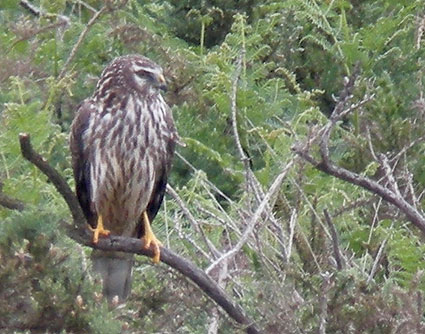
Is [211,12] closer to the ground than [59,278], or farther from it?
closer to the ground

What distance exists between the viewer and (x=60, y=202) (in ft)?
26.5

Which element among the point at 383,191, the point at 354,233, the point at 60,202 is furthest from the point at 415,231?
the point at 383,191

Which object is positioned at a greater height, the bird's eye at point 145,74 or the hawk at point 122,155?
the bird's eye at point 145,74

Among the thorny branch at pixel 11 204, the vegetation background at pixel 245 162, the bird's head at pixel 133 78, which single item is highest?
the thorny branch at pixel 11 204

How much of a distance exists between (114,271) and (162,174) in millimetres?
488

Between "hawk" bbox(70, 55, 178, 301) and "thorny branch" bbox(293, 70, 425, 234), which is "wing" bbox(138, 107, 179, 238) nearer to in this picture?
"hawk" bbox(70, 55, 178, 301)

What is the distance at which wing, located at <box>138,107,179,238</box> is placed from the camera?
7.59m

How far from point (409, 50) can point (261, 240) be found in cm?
407

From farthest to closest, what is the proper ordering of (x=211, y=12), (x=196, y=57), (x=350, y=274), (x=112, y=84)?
(x=211, y=12) → (x=196, y=57) → (x=112, y=84) → (x=350, y=274)

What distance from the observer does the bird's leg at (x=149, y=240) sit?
695cm

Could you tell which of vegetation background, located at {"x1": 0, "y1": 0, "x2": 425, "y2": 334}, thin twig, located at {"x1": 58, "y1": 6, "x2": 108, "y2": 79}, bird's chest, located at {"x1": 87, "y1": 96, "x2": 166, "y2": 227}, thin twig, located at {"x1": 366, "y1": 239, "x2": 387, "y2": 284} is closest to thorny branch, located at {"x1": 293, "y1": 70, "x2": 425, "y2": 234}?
vegetation background, located at {"x1": 0, "y1": 0, "x2": 425, "y2": 334}

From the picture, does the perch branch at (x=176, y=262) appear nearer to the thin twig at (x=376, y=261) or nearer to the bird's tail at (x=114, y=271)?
the bird's tail at (x=114, y=271)

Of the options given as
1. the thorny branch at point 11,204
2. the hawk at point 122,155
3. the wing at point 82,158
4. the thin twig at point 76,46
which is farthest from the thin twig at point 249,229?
the thin twig at point 76,46

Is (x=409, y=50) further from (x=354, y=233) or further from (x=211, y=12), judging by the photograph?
(x=354, y=233)
